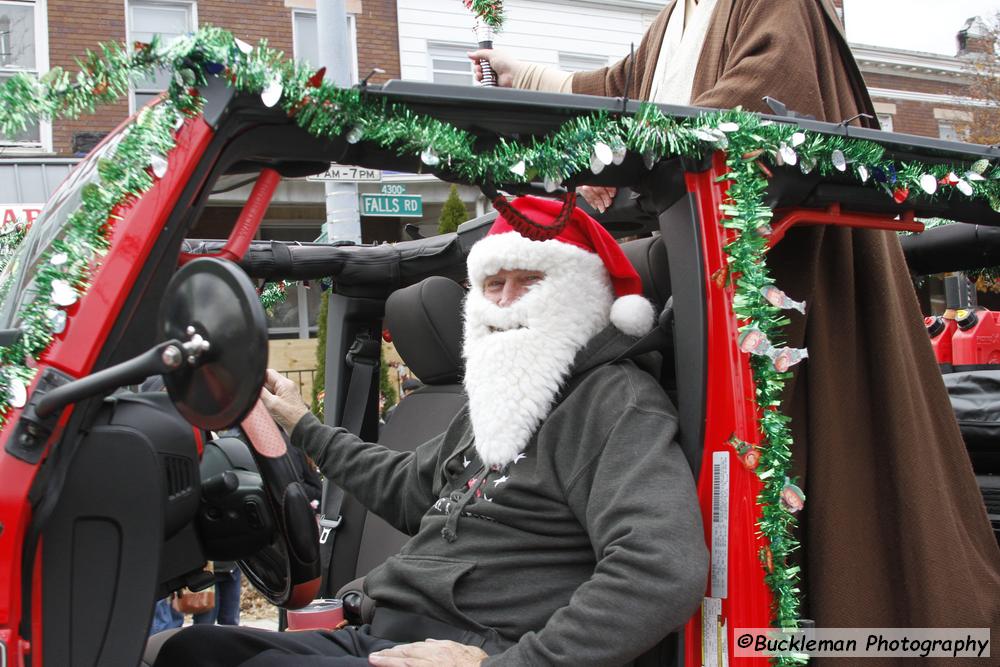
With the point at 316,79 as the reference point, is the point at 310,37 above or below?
above

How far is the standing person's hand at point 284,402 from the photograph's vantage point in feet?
8.98

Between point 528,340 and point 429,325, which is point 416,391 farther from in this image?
point 528,340

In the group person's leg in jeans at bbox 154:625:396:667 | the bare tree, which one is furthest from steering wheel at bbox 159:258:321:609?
the bare tree

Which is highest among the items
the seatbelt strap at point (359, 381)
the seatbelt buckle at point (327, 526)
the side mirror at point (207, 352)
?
the side mirror at point (207, 352)

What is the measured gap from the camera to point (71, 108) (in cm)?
157

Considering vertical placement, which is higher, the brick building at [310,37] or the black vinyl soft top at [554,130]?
the brick building at [310,37]

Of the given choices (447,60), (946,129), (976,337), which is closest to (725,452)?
(976,337)

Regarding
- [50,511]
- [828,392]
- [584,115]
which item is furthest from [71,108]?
[828,392]

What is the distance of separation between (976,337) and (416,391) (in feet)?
8.96

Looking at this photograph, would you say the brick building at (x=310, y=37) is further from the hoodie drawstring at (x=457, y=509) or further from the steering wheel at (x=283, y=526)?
the steering wheel at (x=283, y=526)

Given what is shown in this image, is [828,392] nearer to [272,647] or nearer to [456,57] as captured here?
[272,647]

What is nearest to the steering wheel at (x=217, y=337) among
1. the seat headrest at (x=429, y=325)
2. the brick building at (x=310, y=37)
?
the seat headrest at (x=429, y=325)

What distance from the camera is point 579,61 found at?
12883 millimetres

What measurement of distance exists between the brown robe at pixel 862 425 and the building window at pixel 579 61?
1065cm
